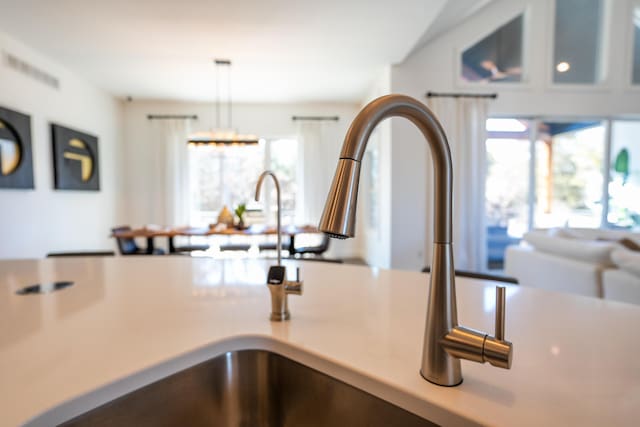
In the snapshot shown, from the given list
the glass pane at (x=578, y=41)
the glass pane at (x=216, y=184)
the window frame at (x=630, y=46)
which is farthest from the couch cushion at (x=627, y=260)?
the glass pane at (x=216, y=184)

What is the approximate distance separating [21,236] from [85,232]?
1107 mm

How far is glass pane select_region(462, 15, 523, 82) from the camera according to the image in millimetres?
4504

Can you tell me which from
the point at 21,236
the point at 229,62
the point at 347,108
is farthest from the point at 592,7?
the point at 21,236

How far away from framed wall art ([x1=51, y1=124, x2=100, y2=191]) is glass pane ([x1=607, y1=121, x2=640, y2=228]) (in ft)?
24.1

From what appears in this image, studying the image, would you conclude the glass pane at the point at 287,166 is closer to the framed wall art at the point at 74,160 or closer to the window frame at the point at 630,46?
the framed wall art at the point at 74,160

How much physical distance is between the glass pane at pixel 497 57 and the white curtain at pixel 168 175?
4527 mm

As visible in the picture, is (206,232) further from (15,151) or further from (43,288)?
(43,288)

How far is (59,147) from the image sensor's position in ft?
12.7

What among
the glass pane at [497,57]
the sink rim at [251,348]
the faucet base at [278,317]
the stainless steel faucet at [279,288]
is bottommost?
the sink rim at [251,348]

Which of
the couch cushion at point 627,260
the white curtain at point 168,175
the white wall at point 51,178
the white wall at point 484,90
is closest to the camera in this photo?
the couch cushion at point 627,260

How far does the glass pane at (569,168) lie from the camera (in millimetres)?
4738

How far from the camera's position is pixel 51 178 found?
3.83 metres

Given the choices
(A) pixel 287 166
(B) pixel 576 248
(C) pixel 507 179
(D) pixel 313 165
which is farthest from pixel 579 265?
(A) pixel 287 166

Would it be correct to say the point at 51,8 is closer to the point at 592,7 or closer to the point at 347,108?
the point at 347,108
